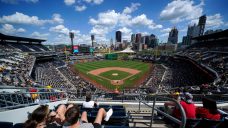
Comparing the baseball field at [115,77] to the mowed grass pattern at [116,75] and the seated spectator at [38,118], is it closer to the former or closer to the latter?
the mowed grass pattern at [116,75]

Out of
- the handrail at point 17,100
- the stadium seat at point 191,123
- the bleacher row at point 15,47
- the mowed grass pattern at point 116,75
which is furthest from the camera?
the bleacher row at point 15,47

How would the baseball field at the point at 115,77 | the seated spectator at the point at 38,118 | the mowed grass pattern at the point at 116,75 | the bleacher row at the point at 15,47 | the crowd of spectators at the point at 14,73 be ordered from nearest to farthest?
the seated spectator at the point at 38,118 < the crowd of spectators at the point at 14,73 < the baseball field at the point at 115,77 < the mowed grass pattern at the point at 116,75 < the bleacher row at the point at 15,47

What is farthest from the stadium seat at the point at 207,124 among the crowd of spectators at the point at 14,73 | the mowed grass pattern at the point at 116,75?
the mowed grass pattern at the point at 116,75

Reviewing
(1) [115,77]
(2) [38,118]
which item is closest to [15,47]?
(1) [115,77]

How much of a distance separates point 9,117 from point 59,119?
2.16 m

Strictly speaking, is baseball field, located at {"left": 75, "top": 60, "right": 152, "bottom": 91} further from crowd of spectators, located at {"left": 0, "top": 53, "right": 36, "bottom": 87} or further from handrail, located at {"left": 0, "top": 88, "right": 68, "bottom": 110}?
handrail, located at {"left": 0, "top": 88, "right": 68, "bottom": 110}

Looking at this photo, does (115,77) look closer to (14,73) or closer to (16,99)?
(14,73)

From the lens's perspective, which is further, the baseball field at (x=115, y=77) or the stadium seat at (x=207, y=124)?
the baseball field at (x=115, y=77)

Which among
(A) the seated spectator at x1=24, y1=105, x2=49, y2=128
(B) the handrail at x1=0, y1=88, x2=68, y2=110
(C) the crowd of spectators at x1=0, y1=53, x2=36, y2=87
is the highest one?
(A) the seated spectator at x1=24, y1=105, x2=49, y2=128

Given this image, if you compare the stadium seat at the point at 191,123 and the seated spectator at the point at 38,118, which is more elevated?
the seated spectator at the point at 38,118

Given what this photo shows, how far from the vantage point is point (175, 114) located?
158 inches

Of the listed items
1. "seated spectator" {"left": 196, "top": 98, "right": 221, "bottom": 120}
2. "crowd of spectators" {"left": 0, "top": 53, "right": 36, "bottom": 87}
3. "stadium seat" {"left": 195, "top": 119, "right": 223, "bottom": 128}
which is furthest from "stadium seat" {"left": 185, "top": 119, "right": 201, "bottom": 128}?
"crowd of spectators" {"left": 0, "top": 53, "right": 36, "bottom": 87}

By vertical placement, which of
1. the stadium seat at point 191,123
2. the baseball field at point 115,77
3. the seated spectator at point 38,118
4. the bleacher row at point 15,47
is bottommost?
the baseball field at point 115,77

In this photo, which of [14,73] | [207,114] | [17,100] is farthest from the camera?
[14,73]
